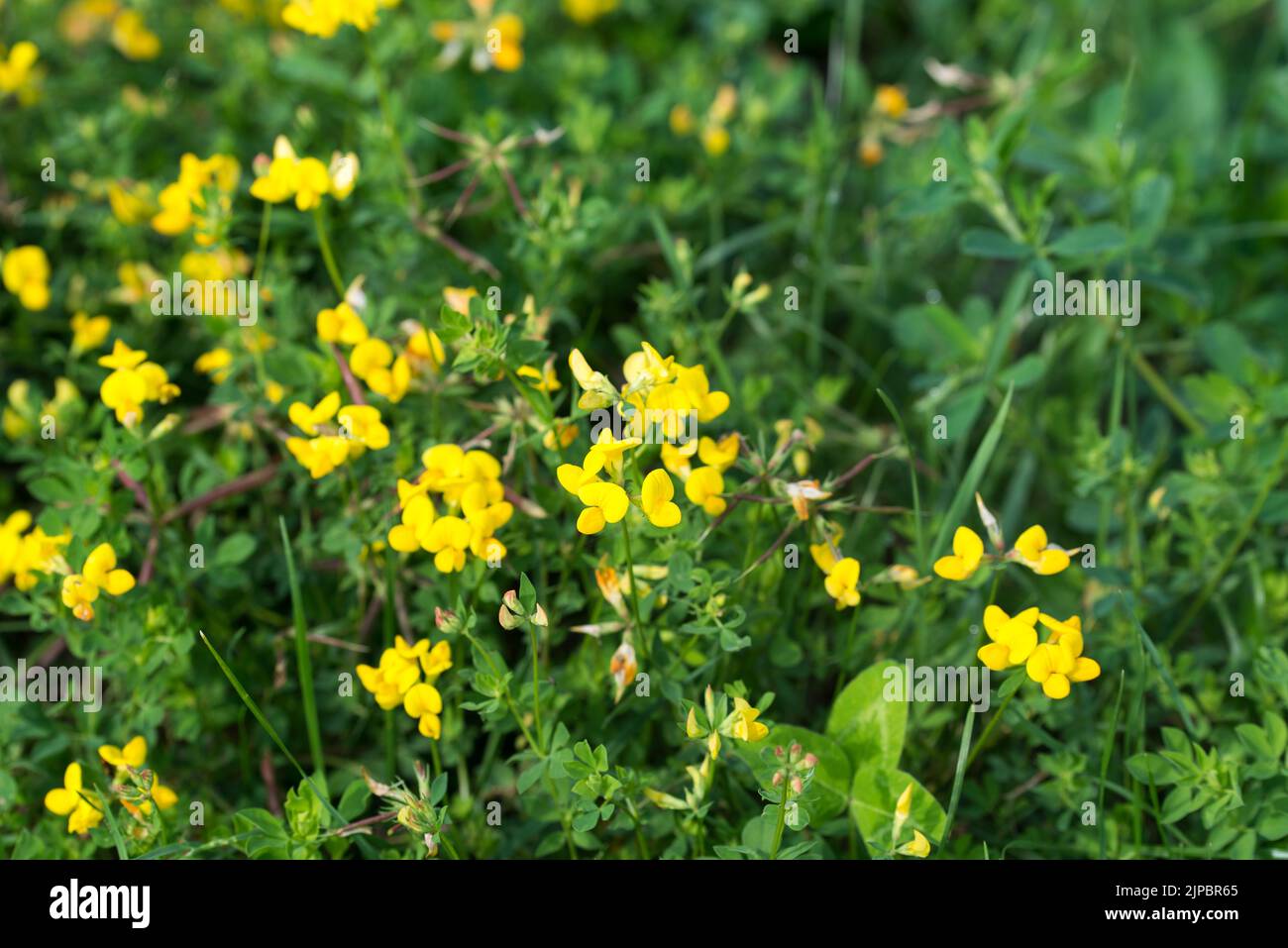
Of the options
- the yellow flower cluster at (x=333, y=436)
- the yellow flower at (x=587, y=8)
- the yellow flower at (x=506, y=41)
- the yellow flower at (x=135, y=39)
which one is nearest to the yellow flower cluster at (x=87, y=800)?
the yellow flower cluster at (x=333, y=436)

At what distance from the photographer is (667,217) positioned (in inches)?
129

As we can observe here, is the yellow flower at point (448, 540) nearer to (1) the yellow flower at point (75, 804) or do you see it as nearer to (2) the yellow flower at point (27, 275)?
(1) the yellow flower at point (75, 804)

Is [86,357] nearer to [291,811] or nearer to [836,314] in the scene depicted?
[291,811]

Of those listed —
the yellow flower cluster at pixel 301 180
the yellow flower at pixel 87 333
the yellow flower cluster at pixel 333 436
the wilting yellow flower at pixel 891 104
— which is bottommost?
the yellow flower cluster at pixel 333 436

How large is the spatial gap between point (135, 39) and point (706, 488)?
243 centimetres

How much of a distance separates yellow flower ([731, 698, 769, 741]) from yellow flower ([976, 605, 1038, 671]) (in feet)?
1.15

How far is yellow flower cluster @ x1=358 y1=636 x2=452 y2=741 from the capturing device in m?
2.09

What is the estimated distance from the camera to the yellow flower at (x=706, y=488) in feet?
6.95

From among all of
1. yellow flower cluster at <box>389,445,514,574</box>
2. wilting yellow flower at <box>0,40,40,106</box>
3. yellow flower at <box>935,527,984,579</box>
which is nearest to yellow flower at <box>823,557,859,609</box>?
yellow flower at <box>935,527,984,579</box>

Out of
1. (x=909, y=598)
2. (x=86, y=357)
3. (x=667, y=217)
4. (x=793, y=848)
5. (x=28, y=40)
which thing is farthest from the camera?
(x=28, y=40)

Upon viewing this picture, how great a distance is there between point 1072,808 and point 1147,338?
1.60 m

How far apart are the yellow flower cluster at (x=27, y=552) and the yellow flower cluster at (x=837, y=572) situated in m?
1.29
